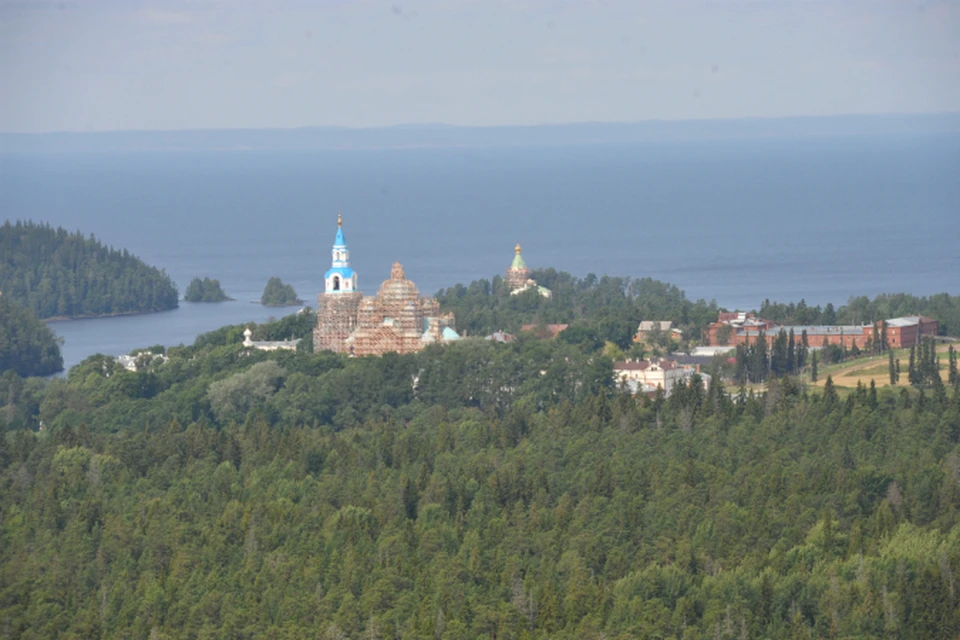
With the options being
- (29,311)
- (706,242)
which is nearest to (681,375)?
(29,311)

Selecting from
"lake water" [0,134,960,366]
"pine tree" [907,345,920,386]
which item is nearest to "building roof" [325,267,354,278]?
"lake water" [0,134,960,366]

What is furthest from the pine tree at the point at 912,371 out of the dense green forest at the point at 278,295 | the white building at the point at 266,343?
the dense green forest at the point at 278,295

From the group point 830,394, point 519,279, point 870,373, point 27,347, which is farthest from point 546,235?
point 830,394

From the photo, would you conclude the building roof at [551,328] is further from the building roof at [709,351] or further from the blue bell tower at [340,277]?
the blue bell tower at [340,277]

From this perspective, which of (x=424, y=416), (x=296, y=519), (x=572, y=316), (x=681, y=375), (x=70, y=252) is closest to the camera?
(x=296, y=519)

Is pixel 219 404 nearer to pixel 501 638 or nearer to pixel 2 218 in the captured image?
pixel 501 638
